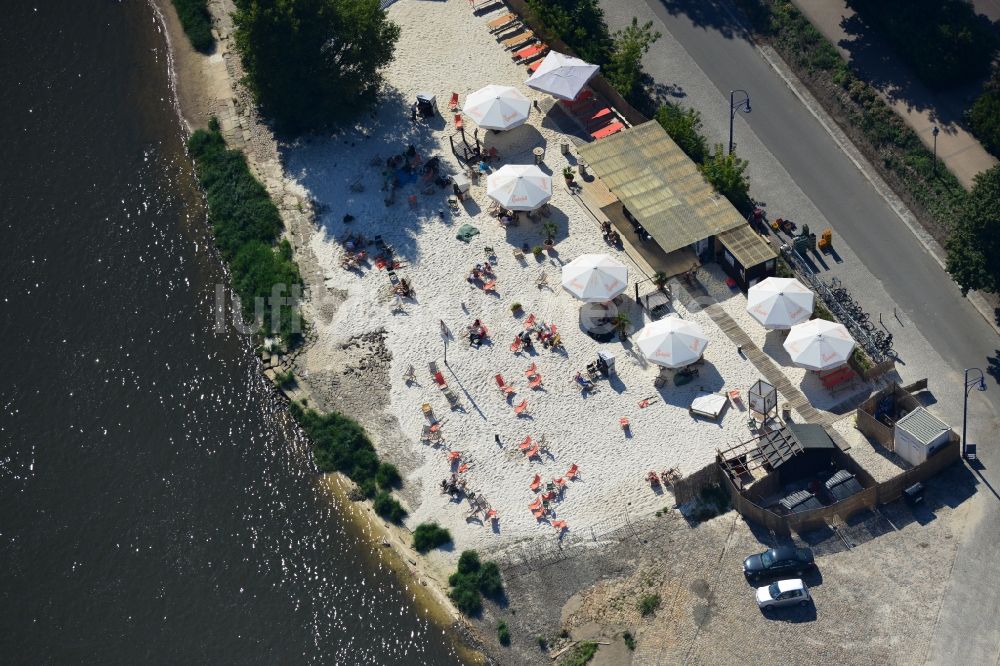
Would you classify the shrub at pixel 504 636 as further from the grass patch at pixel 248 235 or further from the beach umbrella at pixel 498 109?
the beach umbrella at pixel 498 109

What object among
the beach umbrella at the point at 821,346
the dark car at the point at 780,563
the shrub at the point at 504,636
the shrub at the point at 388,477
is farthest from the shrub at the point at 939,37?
the shrub at the point at 504,636

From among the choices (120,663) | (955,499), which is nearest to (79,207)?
(120,663)

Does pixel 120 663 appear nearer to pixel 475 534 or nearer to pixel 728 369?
pixel 475 534

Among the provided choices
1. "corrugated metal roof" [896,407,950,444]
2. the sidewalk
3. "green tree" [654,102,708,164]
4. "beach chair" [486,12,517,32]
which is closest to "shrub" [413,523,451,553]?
"corrugated metal roof" [896,407,950,444]

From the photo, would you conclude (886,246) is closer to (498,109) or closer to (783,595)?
(783,595)

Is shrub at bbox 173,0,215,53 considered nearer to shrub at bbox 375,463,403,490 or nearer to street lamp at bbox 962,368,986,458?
shrub at bbox 375,463,403,490

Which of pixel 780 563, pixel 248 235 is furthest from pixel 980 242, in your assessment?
pixel 248 235

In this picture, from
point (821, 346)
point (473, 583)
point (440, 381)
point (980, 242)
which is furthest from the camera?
point (440, 381)
